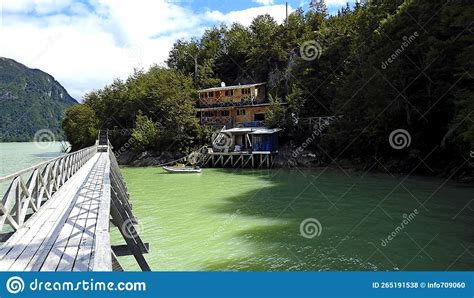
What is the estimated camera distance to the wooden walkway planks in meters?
4.92

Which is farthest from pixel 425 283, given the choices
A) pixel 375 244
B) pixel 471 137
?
pixel 471 137

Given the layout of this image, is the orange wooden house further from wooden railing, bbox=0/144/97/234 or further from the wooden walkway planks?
the wooden walkway planks

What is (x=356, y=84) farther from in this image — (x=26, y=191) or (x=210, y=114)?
(x=26, y=191)

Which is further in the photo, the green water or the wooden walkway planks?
the green water

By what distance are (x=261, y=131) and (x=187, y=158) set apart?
9300mm

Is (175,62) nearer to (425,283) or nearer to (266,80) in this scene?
(266,80)

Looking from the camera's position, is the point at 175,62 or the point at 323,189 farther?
the point at 175,62

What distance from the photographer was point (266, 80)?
5462 cm

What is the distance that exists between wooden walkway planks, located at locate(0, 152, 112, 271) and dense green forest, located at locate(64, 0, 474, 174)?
43.5 ft

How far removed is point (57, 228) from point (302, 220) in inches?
386

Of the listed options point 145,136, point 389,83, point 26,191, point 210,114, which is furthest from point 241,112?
point 26,191

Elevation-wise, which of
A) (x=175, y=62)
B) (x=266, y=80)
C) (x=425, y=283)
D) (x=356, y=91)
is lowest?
(x=425, y=283)

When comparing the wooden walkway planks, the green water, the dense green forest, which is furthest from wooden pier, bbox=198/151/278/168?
the wooden walkway planks

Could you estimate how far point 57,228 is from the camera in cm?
680
